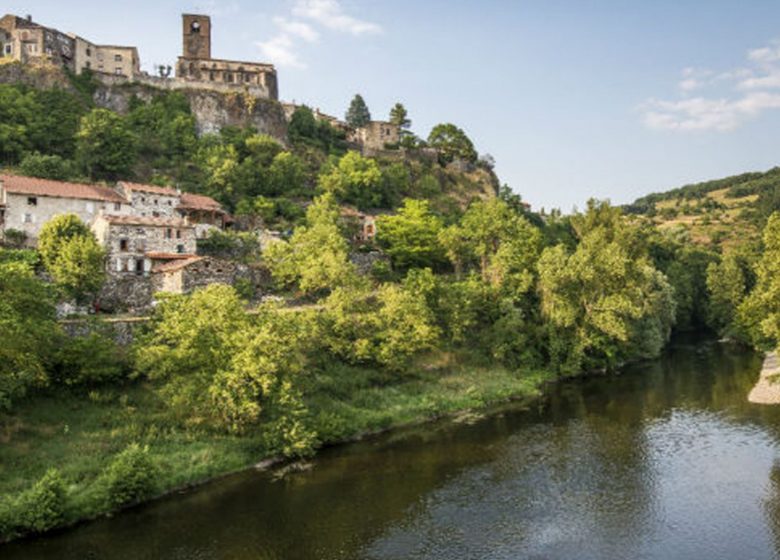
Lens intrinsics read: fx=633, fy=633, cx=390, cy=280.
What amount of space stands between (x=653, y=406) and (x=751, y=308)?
32.5 ft

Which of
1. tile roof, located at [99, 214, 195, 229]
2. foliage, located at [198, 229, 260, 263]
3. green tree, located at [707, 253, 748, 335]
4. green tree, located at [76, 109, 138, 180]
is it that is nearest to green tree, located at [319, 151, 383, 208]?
foliage, located at [198, 229, 260, 263]

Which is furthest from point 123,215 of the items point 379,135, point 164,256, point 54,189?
point 379,135

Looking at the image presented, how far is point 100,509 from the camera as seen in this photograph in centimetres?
2822

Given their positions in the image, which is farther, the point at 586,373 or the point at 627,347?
the point at 627,347

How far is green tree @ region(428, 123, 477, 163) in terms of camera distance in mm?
110938

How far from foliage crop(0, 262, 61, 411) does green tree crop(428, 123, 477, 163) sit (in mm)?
83768

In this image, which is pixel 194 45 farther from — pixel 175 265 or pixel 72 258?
pixel 72 258

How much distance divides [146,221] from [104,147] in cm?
2454

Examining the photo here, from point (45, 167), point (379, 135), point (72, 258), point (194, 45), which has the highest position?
point (194, 45)

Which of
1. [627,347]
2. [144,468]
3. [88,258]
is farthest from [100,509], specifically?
[627,347]

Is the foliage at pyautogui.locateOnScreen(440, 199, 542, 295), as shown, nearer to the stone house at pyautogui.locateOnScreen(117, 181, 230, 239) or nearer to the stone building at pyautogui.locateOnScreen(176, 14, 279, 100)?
the stone house at pyautogui.locateOnScreen(117, 181, 230, 239)

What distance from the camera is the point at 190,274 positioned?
4975 centimetres

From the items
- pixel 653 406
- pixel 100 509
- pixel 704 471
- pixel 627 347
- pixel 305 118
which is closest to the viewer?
pixel 100 509

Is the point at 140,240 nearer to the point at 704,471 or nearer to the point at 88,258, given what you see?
the point at 88,258
